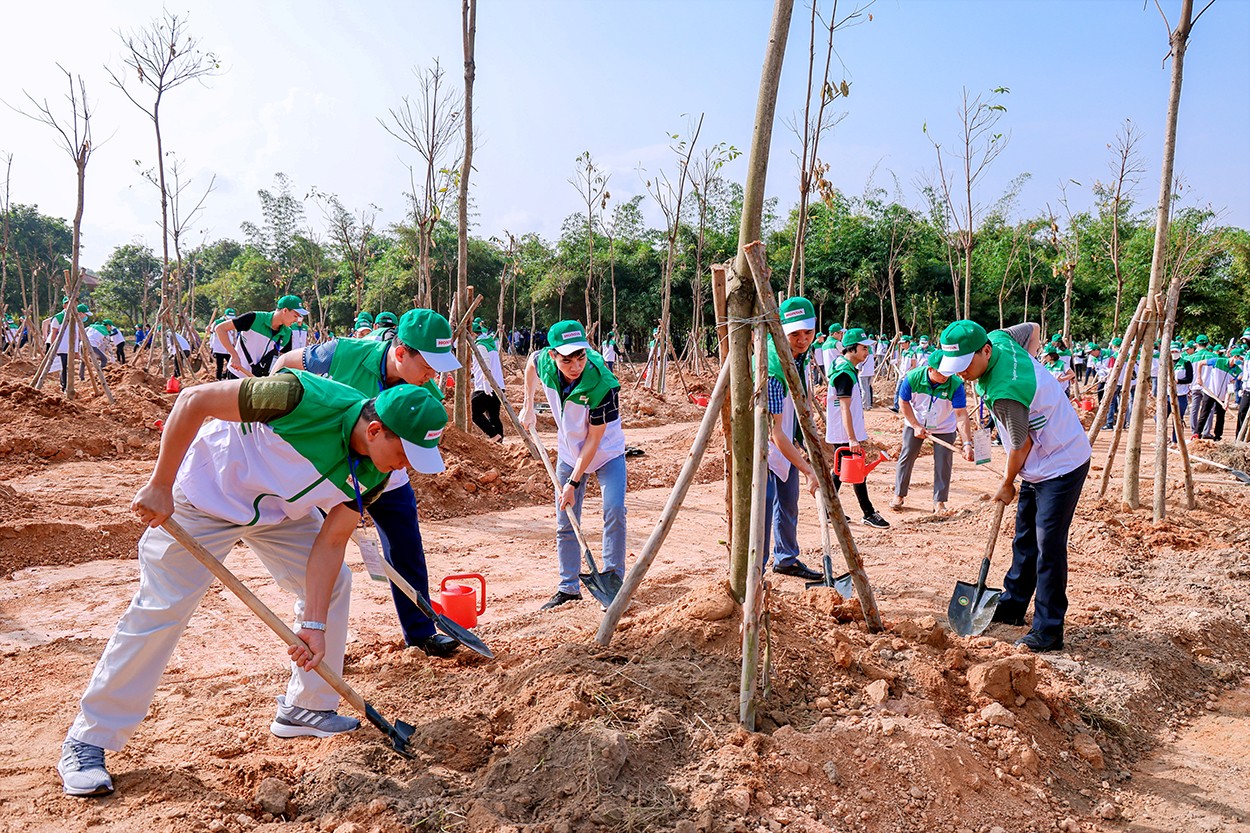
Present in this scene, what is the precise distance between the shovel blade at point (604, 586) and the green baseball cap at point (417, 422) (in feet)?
6.13

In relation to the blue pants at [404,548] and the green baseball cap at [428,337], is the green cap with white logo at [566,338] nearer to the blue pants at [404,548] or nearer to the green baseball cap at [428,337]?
the green baseball cap at [428,337]

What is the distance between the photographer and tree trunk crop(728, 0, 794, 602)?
302 centimetres

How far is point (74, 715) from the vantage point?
3078 mm

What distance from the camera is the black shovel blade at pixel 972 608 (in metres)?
3.97

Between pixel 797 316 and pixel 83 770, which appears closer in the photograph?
pixel 83 770

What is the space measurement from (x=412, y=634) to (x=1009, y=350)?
3.13 meters

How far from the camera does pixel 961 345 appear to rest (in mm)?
3762

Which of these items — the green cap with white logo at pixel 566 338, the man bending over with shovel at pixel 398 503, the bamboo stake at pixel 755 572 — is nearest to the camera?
the bamboo stake at pixel 755 572

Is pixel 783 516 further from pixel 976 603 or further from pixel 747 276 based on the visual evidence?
pixel 747 276

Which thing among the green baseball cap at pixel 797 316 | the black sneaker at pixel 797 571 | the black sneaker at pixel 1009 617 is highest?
the green baseball cap at pixel 797 316

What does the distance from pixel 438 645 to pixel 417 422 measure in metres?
1.63

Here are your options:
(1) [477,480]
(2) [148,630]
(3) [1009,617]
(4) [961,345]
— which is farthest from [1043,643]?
(1) [477,480]

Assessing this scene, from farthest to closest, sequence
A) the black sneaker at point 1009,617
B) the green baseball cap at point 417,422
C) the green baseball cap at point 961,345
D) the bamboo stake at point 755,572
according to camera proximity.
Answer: the black sneaker at point 1009,617
the green baseball cap at point 961,345
the bamboo stake at point 755,572
the green baseball cap at point 417,422

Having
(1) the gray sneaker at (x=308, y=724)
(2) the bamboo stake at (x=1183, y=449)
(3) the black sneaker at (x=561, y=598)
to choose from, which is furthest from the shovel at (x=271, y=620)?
(2) the bamboo stake at (x=1183, y=449)
